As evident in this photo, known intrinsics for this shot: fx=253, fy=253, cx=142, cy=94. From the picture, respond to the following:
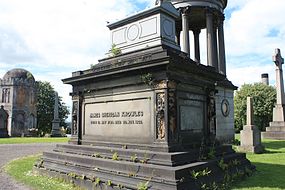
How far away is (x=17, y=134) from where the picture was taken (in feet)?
153

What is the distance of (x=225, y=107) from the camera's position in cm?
1847

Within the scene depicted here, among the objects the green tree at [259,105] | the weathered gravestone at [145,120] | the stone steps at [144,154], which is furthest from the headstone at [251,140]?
the green tree at [259,105]

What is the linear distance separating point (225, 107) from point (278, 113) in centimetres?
1097

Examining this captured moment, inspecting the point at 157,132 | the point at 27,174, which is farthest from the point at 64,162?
the point at 157,132

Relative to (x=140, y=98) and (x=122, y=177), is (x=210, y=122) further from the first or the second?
(x=122, y=177)

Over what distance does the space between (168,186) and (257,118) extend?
48163 mm

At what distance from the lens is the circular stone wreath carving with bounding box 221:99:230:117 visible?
18125 mm

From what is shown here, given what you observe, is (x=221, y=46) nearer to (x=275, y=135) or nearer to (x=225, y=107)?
(x=225, y=107)

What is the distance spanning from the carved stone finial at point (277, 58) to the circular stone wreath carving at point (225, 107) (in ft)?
33.6

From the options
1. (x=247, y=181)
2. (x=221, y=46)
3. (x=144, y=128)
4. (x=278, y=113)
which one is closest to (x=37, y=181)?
(x=144, y=128)

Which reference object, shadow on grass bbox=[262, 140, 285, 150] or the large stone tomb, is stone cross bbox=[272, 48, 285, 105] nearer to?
shadow on grass bbox=[262, 140, 285, 150]

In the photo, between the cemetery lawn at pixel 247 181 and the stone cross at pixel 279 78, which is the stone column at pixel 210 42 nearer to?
the stone cross at pixel 279 78

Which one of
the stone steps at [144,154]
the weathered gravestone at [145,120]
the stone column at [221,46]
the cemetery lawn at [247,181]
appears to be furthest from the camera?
the stone column at [221,46]

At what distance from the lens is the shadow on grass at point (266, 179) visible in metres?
6.30
